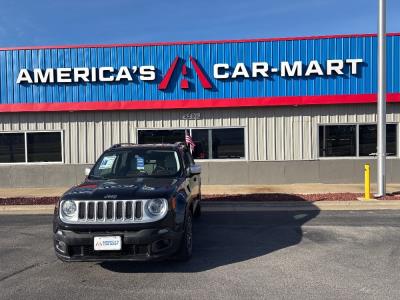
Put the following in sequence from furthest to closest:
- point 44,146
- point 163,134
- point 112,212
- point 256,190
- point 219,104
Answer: point 44,146 → point 163,134 → point 219,104 → point 256,190 → point 112,212

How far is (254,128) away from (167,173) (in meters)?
8.72

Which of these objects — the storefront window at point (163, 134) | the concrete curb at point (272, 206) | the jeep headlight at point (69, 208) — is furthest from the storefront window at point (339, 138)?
the jeep headlight at point (69, 208)

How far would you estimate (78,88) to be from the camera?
15984mm

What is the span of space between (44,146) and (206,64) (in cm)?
641

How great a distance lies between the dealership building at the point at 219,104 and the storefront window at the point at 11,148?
0.31m

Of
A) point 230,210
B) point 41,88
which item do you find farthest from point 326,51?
point 41,88

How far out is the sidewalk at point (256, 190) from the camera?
543 inches

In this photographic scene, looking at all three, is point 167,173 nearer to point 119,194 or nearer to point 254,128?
point 119,194

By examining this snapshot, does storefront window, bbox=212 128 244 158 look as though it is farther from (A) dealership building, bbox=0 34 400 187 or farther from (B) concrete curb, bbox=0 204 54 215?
(B) concrete curb, bbox=0 204 54 215

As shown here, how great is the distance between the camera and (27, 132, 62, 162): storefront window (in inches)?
640

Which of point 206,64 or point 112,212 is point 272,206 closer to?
point 206,64

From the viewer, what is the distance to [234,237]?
27.2ft

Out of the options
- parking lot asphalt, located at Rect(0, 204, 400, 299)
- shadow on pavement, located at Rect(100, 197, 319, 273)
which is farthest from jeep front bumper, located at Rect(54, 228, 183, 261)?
shadow on pavement, located at Rect(100, 197, 319, 273)

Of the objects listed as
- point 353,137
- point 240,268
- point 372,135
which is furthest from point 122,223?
point 372,135
